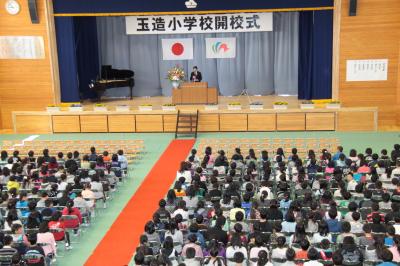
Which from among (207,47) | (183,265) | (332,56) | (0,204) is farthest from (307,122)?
(183,265)

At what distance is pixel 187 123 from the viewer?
2084cm

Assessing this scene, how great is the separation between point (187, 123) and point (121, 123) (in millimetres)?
2692

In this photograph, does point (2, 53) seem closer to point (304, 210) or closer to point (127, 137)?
point (127, 137)

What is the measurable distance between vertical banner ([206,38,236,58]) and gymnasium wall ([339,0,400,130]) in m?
5.25

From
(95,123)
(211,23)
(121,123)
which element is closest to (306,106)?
(211,23)

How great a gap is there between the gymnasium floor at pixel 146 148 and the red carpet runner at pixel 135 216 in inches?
6.8

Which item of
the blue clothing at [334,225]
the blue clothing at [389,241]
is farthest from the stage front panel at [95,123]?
the blue clothing at [389,241]

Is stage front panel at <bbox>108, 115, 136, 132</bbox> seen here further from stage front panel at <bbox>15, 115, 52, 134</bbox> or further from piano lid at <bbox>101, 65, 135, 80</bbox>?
piano lid at <bbox>101, 65, 135, 80</bbox>

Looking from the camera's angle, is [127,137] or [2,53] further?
[2,53]

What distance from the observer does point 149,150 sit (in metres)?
18.2

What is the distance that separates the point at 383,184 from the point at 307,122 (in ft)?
28.6

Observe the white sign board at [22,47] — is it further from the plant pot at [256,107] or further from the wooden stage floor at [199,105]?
the plant pot at [256,107]

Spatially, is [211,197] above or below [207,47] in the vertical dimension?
below

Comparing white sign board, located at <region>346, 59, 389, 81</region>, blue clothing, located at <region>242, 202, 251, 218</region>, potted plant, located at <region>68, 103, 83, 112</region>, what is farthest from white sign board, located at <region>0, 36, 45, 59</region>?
blue clothing, located at <region>242, 202, 251, 218</region>
